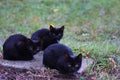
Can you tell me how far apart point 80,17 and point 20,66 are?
20.5ft

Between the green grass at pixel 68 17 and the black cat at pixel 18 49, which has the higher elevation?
the black cat at pixel 18 49

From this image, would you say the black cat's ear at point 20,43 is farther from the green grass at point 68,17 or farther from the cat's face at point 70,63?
the green grass at point 68,17

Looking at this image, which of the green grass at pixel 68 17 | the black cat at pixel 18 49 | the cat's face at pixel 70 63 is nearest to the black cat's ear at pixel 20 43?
the black cat at pixel 18 49

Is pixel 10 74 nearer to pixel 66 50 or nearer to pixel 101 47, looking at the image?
pixel 66 50

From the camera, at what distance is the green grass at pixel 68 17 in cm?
1052

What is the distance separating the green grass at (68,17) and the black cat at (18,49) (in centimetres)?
281

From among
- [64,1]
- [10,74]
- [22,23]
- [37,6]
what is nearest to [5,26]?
[22,23]


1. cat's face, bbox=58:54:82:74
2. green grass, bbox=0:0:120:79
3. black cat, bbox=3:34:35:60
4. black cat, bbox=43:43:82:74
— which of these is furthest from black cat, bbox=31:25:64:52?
green grass, bbox=0:0:120:79

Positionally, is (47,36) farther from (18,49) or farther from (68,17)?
(68,17)

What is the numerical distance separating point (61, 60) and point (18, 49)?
3.44 ft

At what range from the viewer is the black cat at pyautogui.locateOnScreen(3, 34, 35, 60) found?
6750mm

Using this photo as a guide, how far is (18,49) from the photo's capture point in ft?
22.4

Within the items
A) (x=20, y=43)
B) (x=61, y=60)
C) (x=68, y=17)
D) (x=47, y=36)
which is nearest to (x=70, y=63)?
(x=61, y=60)

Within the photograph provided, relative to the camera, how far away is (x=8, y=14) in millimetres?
12883
